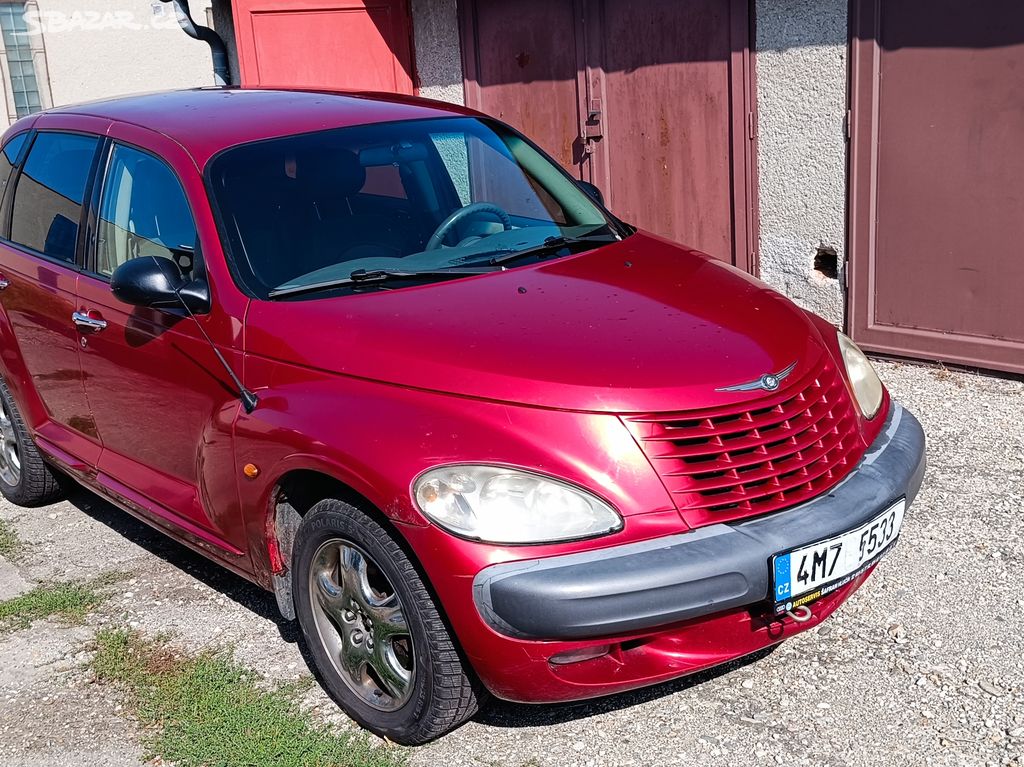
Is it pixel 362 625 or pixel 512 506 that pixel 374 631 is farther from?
pixel 512 506

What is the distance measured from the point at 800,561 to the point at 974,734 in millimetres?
781

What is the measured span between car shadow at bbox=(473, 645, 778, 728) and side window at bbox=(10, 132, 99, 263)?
245cm

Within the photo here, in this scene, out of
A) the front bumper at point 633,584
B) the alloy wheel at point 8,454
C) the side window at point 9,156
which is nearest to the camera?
the front bumper at point 633,584

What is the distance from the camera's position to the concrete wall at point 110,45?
16500 mm

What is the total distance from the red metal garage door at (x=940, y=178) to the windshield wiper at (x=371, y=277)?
136 inches

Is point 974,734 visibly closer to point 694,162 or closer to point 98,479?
point 98,479

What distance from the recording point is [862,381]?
144 inches

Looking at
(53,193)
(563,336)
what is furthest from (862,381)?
(53,193)

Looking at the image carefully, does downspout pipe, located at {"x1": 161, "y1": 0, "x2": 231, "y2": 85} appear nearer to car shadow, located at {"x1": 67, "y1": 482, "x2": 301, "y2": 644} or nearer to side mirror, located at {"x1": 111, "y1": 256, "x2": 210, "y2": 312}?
car shadow, located at {"x1": 67, "y1": 482, "x2": 301, "y2": 644}

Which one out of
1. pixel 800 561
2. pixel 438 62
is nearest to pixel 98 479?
pixel 800 561

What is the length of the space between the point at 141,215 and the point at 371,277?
1.06 metres

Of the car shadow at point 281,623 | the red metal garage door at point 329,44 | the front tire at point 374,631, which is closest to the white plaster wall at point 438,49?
the red metal garage door at point 329,44

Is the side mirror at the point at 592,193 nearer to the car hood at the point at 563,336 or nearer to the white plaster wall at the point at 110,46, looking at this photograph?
the car hood at the point at 563,336

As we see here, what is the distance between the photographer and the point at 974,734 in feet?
10.3
